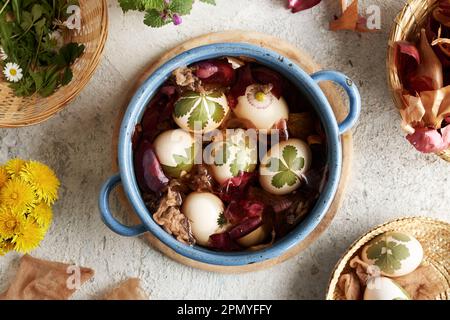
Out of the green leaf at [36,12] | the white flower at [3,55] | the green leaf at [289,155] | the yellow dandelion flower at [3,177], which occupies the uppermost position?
the green leaf at [36,12]

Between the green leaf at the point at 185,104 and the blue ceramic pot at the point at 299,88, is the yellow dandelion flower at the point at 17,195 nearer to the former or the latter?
the blue ceramic pot at the point at 299,88

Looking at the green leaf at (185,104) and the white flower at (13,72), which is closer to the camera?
the green leaf at (185,104)

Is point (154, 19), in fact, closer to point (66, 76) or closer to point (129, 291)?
point (66, 76)

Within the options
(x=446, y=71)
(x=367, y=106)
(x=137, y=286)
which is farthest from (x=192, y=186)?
(x=446, y=71)

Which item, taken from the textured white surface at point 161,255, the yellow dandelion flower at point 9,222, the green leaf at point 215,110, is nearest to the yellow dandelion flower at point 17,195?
the yellow dandelion flower at point 9,222

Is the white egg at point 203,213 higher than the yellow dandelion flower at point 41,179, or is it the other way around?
the yellow dandelion flower at point 41,179

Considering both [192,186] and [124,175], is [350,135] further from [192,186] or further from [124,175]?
[124,175]

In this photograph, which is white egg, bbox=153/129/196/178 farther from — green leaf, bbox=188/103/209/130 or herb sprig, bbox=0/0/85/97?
herb sprig, bbox=0/0/85/97
